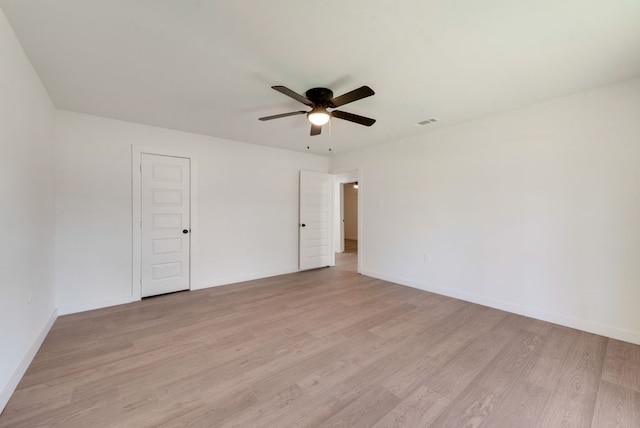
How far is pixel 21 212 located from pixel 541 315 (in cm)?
511

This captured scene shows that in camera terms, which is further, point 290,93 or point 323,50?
point 290,93

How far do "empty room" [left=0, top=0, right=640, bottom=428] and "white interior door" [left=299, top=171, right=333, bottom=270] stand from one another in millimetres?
1050

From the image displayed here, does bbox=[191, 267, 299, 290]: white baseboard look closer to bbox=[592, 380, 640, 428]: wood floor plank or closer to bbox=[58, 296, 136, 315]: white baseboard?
bbox=[58, 296, 136, 315]: white baseboard

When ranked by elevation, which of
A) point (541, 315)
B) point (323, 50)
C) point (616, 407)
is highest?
point (323, 50)

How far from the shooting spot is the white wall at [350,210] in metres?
10.1

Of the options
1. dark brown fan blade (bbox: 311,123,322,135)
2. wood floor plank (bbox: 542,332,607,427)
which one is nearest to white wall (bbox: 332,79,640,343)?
wood floor plank (bbox: 542,332,607,427)

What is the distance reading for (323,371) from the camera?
2088 mm

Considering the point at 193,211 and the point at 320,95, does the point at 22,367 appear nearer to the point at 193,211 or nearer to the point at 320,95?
the point at 193,211

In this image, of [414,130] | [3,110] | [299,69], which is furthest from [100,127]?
[414,130]

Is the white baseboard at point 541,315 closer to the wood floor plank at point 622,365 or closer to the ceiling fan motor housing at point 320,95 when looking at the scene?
the wood floor plank at point 622,365

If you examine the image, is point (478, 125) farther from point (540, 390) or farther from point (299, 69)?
point (540, 390)

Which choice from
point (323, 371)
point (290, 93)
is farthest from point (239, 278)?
point (290, 93)

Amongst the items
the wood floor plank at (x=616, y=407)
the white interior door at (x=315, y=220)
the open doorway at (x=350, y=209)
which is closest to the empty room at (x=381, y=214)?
the wood floor plank at (x=616, y=407)

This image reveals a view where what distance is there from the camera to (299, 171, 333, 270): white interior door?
5445 mm
